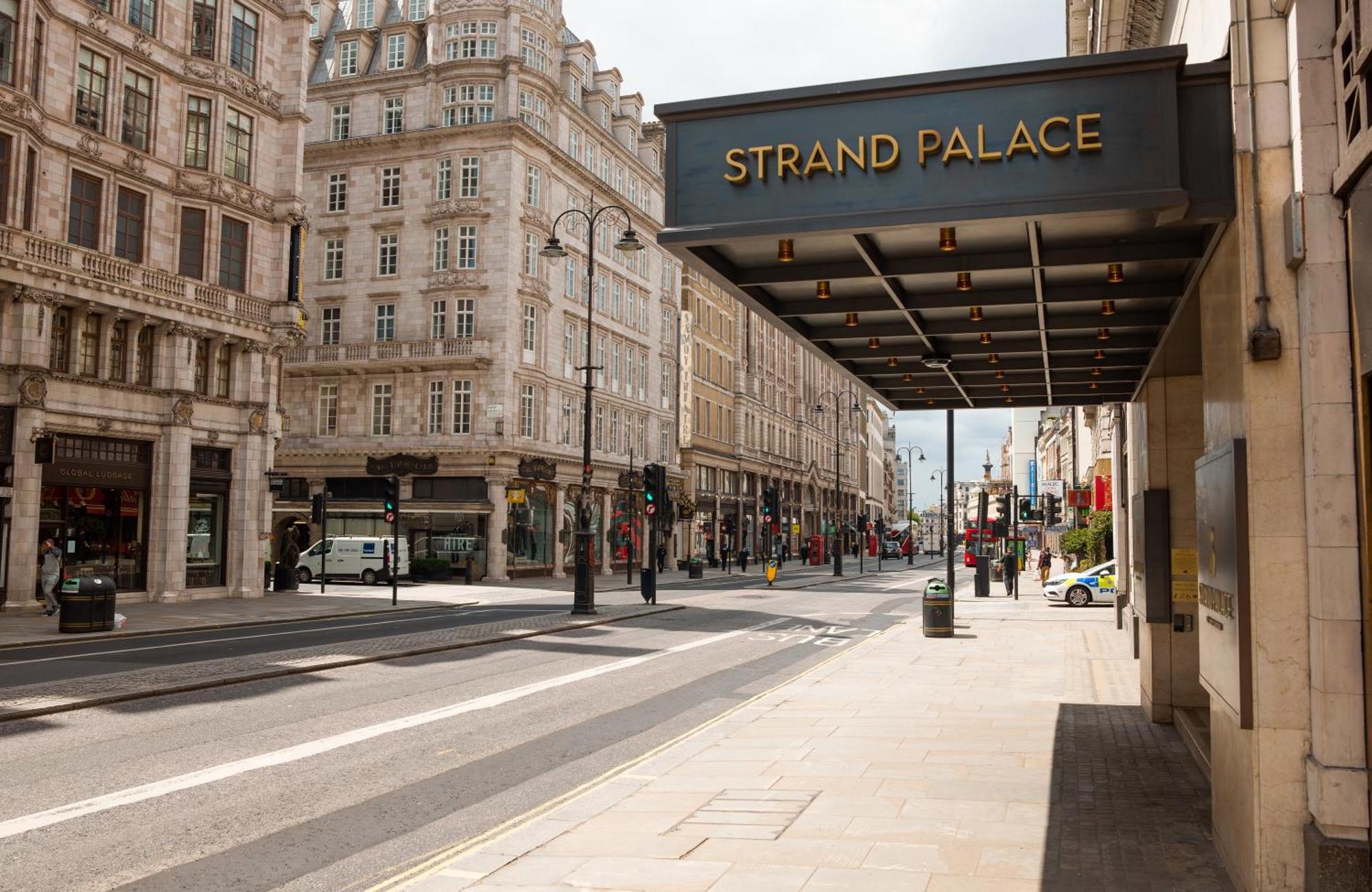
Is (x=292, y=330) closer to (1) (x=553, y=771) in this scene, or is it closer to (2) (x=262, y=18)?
(2) (x=262, y=18)

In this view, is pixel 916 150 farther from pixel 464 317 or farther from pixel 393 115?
pixel 393 115

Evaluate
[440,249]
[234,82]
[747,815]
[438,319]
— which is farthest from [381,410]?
[747,815]

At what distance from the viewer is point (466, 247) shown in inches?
1905

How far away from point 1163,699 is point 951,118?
24.4ft

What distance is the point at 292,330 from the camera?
3331 cm

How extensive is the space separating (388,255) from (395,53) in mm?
9866

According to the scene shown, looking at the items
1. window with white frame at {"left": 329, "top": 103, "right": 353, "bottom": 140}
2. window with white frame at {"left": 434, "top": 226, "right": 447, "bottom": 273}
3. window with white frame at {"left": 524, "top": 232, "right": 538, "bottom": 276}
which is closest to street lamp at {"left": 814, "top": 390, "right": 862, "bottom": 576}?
window with white frame at {"left": 524, "top": 232, "right": 538, "bottom": 276}

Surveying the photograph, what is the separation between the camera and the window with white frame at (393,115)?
5072 cm

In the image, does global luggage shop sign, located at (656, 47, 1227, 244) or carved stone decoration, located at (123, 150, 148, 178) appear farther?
carved stone decoration, located at (123, 150, 148, 178)

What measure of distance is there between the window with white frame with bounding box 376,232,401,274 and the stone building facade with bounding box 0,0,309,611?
15842 mm

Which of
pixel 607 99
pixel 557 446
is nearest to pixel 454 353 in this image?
pixel 557 446

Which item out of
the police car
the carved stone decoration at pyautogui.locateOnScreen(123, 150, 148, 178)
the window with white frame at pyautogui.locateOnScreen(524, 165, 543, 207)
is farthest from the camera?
the window with white frame at pyautogui.locateOnScreen(524, 165, 543, 207)

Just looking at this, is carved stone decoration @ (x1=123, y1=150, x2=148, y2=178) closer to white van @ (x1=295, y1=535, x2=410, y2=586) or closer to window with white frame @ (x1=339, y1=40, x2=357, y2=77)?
white van @ (x1=295, y1=535, x2=410, y2=586)

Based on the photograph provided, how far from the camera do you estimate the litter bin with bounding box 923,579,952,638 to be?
71.0ft
